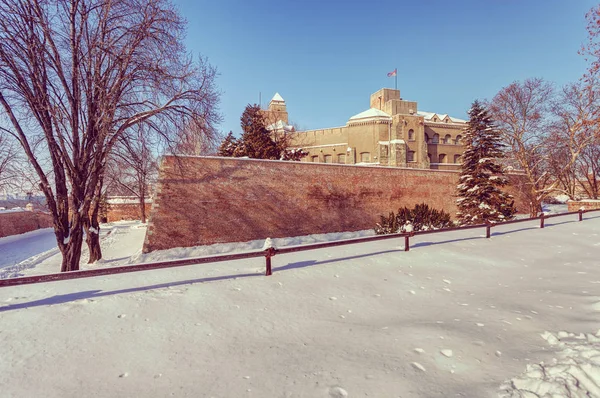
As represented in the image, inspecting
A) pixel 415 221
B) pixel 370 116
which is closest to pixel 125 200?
pixel 370 116

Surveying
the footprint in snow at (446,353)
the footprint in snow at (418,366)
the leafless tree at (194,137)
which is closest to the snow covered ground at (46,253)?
the leafless tree at (194,137)

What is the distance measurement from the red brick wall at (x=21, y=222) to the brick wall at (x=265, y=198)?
79.4 ft

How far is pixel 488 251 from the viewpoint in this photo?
296 inches

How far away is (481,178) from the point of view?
60.3 ft

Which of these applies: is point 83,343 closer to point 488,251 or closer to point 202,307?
point 202,307

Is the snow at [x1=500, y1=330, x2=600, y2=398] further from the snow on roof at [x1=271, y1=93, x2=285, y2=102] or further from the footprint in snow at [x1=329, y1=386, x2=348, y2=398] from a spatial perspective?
the snow on roof at [x1=271, y1=93, x2=285, y2=102]

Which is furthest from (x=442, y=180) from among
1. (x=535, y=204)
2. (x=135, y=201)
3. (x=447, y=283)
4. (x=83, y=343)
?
(x=135, y=201)

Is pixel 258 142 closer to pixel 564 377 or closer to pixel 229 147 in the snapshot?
pixel 229 147

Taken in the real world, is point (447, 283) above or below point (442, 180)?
below

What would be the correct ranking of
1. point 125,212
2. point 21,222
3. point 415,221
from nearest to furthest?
point 415,221, point 21,222, point 125,212

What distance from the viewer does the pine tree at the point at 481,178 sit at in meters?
18.0

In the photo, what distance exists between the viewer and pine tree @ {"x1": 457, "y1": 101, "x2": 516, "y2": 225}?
1798cm

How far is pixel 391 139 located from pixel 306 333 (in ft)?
111

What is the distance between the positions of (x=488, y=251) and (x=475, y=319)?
4783mm
